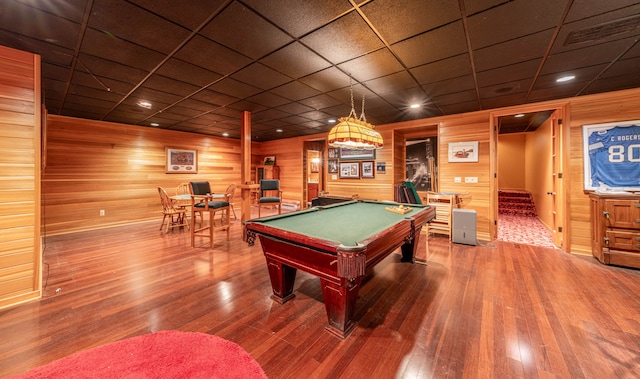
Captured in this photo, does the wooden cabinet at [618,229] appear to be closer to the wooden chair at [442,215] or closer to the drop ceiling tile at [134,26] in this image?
the wooden chair at [442,215]

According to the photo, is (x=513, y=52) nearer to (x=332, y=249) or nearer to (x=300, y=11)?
(x=300, y=11)

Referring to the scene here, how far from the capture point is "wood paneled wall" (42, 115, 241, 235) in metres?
5.21

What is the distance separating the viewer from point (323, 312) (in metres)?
2.24

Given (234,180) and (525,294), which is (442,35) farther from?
(234,180)

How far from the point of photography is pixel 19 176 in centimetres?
242

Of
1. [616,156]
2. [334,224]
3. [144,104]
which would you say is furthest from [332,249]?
[616,156]

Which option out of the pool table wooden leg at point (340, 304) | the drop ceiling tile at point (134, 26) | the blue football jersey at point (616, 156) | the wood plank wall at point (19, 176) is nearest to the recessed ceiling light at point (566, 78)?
the blue football jersey at point (616, 156)

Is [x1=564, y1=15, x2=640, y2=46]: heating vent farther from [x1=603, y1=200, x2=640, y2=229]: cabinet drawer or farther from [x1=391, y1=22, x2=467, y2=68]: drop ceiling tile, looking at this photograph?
[x1=603, y1=200, x2=640, y2=229]: cabinet drawer

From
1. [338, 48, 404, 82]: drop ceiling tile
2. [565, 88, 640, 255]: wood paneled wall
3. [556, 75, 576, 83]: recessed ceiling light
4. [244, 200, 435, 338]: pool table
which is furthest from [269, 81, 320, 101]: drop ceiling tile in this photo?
[565, 88, 640, 255]: wood paneled wall

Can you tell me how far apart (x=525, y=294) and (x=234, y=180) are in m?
8.35

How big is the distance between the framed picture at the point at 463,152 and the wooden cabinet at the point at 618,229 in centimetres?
191

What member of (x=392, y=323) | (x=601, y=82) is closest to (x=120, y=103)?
(x=392, y=323)

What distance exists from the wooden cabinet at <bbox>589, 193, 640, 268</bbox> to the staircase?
4.63m

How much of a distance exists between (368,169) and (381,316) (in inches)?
192
